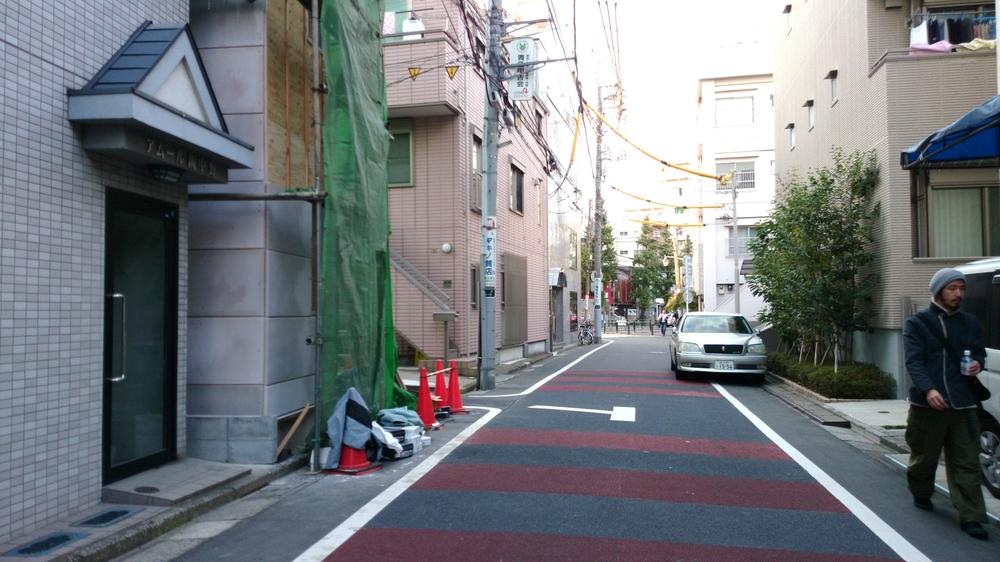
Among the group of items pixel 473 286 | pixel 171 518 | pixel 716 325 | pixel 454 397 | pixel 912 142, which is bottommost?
pixel 171 518

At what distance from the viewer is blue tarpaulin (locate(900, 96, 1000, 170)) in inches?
271

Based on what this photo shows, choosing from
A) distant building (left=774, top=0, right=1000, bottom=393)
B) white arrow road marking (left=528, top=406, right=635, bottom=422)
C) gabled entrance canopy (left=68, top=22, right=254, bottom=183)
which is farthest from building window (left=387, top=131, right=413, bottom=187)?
gabled entrance canopy (left=68, top=22, right=254, bottom=183)

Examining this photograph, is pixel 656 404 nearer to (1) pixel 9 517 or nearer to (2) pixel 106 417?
(2) pixel 106 417

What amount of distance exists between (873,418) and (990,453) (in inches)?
169

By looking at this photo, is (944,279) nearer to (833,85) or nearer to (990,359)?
(990,359)

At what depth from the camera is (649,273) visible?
5647 cm

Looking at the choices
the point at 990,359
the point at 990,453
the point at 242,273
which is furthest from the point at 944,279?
the point at 242,273

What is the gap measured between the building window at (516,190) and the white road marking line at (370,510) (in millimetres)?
14297

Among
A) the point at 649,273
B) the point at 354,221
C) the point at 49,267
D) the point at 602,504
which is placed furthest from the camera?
the point at 649,273

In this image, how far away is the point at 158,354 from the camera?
639 centimetres

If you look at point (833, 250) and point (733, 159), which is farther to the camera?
point (733, 159)

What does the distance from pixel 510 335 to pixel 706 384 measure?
22.2 feet

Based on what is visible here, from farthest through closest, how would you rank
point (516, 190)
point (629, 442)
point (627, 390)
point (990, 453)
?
point (516, 190) → point (627, 390) → point (629, 442) → point (990, 453)

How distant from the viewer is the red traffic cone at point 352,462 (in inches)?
275
